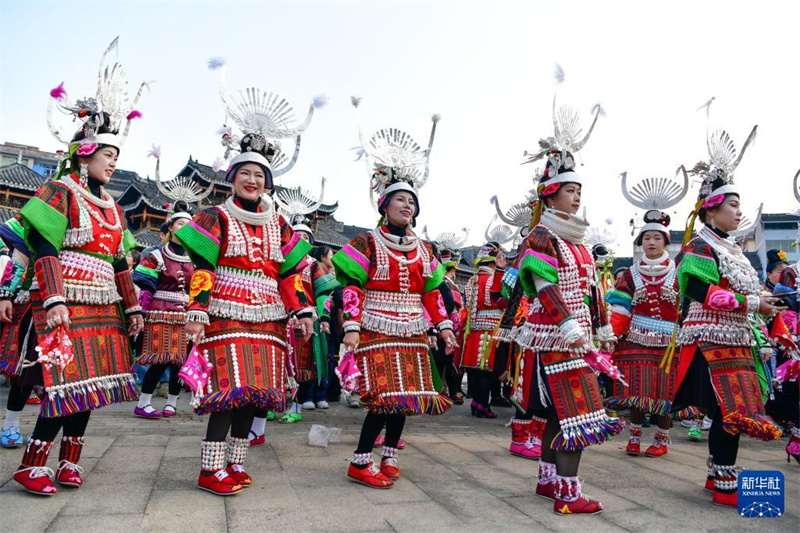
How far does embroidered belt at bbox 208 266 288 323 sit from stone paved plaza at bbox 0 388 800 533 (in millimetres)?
1088

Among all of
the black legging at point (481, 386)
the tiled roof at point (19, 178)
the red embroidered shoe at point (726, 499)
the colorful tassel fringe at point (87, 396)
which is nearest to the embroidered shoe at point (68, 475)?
the colorful tassel fringe at point (87, 396)

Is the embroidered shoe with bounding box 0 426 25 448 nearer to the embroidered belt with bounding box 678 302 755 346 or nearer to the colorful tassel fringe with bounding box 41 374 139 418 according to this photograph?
the colorful tassel fringe with bounding box 41 374 139 418

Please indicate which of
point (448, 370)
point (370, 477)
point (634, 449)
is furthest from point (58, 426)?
point (448, 370)

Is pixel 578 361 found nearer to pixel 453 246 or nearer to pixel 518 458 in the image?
pixel 518 458

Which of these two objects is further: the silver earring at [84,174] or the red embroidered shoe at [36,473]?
the silver earring at [84,174]

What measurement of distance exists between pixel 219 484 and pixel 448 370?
6.75 m

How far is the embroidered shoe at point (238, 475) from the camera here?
11.9 ft

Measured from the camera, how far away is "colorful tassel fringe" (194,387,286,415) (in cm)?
348

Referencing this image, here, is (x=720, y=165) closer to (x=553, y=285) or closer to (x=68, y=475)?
(x=553, y=285)

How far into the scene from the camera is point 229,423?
11.9ft

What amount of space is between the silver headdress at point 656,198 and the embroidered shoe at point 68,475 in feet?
17.0

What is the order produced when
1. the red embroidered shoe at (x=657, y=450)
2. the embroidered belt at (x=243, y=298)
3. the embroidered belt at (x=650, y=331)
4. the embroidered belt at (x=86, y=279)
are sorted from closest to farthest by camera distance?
1. the embroidered belt at (x=86, y=279)
2. the embroidered belt at (x=243, y=298)
3. the red embroidered shoe at (x=657, y=450)
4. the embroidered belt at (x=650, y=331)

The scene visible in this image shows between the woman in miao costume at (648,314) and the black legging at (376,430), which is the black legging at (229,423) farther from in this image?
the woman in miao costume at (648,314)

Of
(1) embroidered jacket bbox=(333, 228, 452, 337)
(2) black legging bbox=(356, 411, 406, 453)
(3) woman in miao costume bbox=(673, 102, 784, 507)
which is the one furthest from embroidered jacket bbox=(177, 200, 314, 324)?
(3) woman in miao costume bbox=(673, 102, 784, 507)
